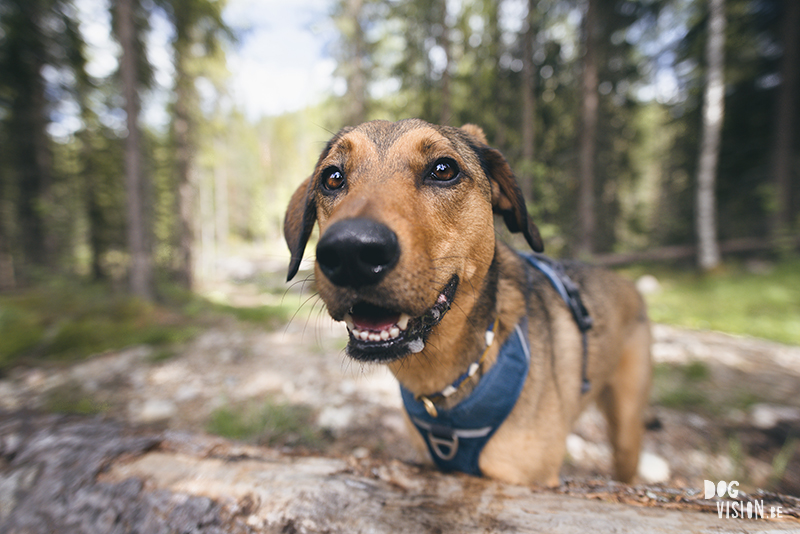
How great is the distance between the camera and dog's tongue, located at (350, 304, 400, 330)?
54.3 inches

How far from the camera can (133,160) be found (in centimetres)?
754

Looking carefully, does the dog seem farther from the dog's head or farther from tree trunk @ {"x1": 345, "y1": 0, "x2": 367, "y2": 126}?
tree trunk @ {"x1": 345, "y1": 0, "x2": 367, "y2": 126}

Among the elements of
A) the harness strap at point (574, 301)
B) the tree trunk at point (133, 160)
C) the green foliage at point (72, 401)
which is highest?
the tree trunk at point (133, 160)

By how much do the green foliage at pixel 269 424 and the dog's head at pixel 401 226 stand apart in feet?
5.83

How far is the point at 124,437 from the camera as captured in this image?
5.59 feet

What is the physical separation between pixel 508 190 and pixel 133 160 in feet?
29.7

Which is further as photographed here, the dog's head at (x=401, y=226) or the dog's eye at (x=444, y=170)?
the dog's eye at (x=444, y=170)

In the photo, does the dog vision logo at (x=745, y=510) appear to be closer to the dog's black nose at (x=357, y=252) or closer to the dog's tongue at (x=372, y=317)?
the dog's tongue at (x=372, y=317)

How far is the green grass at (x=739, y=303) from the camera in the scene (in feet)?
17.8

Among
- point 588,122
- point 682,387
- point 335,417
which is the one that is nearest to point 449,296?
point 335,417

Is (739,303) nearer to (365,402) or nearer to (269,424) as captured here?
(365,402)

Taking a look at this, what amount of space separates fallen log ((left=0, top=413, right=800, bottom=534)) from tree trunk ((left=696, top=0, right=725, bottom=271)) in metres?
10.8

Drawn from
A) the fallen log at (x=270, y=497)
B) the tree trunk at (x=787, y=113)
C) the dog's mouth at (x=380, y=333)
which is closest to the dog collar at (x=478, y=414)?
the fallen log at (x=270, y=497)

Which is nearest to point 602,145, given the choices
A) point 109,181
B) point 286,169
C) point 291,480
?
point 291,480
